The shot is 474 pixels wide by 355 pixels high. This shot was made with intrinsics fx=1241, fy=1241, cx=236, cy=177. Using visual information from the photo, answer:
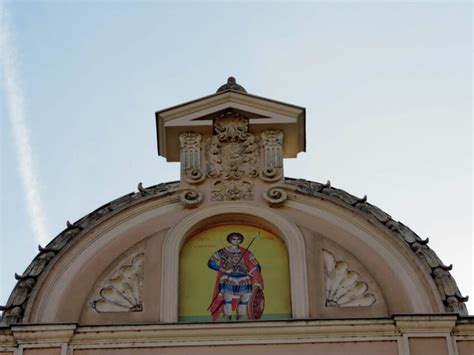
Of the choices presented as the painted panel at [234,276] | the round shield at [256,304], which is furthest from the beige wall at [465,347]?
the round shield at [256,304]

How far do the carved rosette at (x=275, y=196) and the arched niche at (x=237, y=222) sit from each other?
0.40ft

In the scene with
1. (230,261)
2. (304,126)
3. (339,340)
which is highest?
(304,126)

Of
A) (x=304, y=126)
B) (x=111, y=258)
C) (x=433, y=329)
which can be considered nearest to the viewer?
(x=433, y=329)

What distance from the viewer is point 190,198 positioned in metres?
17.2

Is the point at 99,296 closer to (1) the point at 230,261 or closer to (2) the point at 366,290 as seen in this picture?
(1) the point at 230,261

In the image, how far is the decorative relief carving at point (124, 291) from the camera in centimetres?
1628

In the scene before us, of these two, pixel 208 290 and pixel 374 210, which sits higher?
pixel 374 210

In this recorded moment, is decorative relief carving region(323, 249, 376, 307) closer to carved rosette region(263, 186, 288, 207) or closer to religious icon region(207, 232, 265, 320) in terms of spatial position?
religious icon region(207, 232, 265, 320)

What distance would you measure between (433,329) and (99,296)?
4380 millimetres

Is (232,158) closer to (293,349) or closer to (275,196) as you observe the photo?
(275,196)

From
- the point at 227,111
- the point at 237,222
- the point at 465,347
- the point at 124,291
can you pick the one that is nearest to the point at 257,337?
the point at 124,291

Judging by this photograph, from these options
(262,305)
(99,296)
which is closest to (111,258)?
(99,296)

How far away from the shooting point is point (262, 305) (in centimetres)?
1636

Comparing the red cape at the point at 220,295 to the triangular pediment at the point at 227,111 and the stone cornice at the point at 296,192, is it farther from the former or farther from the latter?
the triangular pediment at the point at 227,111
